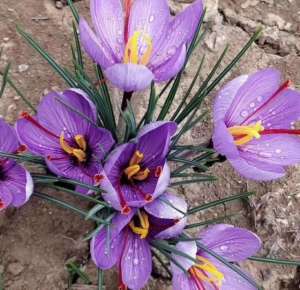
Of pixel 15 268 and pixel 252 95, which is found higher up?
pixel 252 95

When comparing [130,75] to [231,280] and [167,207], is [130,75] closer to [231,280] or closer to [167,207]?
[167,207]

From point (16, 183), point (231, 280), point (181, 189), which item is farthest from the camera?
point (181, 189)

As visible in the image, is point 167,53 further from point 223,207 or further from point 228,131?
point 223,207

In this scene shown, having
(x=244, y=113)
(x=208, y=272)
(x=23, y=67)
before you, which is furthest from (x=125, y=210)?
(x=23, y=67)

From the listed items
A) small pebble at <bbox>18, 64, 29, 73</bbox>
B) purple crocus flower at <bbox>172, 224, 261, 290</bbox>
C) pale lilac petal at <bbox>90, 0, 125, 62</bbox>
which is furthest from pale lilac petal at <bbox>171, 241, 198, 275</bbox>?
small pebble at <bbox>18, 64, 29, 73</bbox>

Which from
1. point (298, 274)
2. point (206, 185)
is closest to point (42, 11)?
point (206, 185)

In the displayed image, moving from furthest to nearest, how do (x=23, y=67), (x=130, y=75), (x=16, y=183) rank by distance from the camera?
(x=23, y=67), (x=16, y=183), (x=130, y=75)
